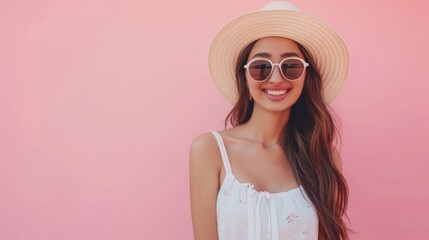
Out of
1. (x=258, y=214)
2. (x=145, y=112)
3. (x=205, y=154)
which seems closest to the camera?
(x=258, y=214)

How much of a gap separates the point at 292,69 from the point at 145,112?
898 mm

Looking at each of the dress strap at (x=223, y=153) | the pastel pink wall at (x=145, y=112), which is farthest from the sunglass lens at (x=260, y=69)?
the pastel pink wall at (x=145, y=112)

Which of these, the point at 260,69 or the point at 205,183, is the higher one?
the point at 260,69

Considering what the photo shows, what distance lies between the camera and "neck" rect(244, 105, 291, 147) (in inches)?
101

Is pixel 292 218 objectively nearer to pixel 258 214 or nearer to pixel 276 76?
pixel 258 214

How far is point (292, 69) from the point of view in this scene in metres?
2.36

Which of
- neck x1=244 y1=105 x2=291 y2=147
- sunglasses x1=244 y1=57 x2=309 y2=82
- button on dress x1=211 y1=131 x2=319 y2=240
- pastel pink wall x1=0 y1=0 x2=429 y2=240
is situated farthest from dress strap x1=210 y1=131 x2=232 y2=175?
pastel pink wall x1=0 y1=0 x2=429 y2=240

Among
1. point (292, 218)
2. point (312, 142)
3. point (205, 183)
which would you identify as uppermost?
point (312, 142)

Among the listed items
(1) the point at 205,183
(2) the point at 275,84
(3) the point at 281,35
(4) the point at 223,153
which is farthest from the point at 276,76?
(1) the point at 205,183

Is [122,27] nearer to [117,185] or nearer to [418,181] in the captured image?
[117,185]

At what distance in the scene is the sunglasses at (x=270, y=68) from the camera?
2344mm

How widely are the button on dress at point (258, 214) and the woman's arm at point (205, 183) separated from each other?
0.04m

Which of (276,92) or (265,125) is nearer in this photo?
(276,92)

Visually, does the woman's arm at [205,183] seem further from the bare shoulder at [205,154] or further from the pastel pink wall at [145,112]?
the pastel pink wall at [145,112]
